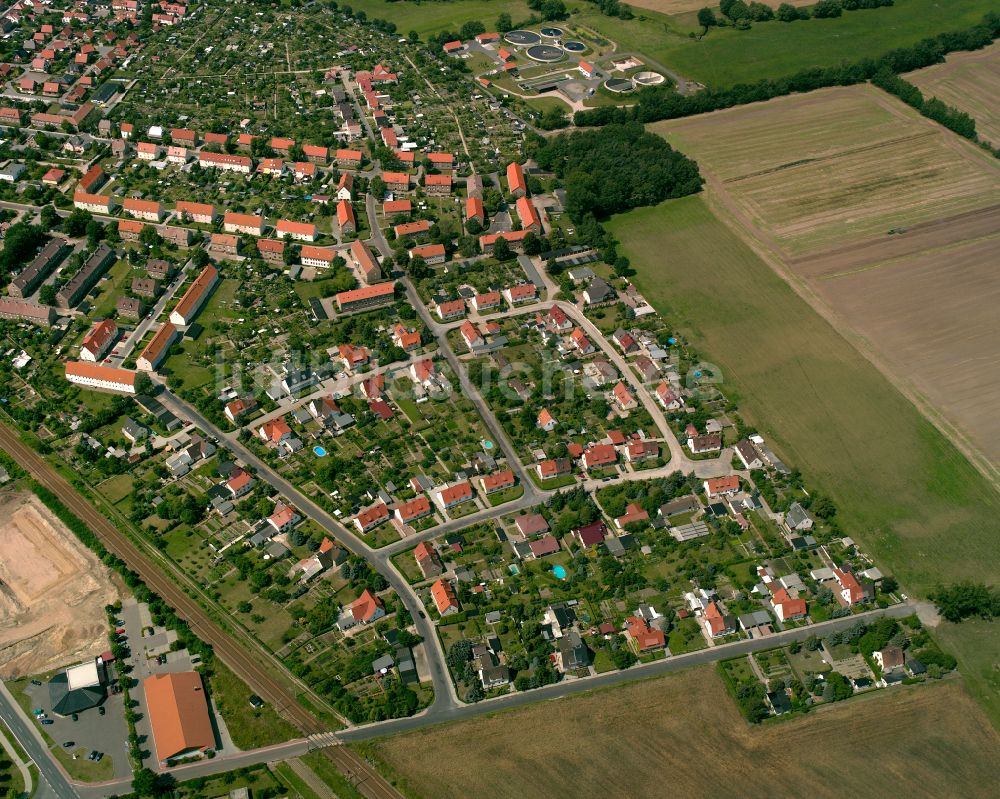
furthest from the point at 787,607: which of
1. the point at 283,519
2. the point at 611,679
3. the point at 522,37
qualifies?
the point at 522,37

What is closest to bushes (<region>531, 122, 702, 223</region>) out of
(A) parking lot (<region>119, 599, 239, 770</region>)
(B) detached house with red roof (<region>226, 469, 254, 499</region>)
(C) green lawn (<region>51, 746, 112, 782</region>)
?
(B) detached house with red roof (<region>226, 469, 254, 499</region>)

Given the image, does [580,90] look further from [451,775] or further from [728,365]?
[451,775]

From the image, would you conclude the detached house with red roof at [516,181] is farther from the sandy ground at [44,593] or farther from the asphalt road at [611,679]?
the sandy ground at [44,593]

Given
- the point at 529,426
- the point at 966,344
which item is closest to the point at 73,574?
the point at 529,426

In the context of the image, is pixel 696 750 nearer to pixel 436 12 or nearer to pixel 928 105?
pixel 928 105

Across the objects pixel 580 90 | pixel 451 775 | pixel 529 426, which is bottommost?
pixel 451 775

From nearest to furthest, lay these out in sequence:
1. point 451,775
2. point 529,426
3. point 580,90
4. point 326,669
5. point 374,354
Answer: point 451,775 < point 326,669 < point 529,426 < point 374,354 < point 580,90
